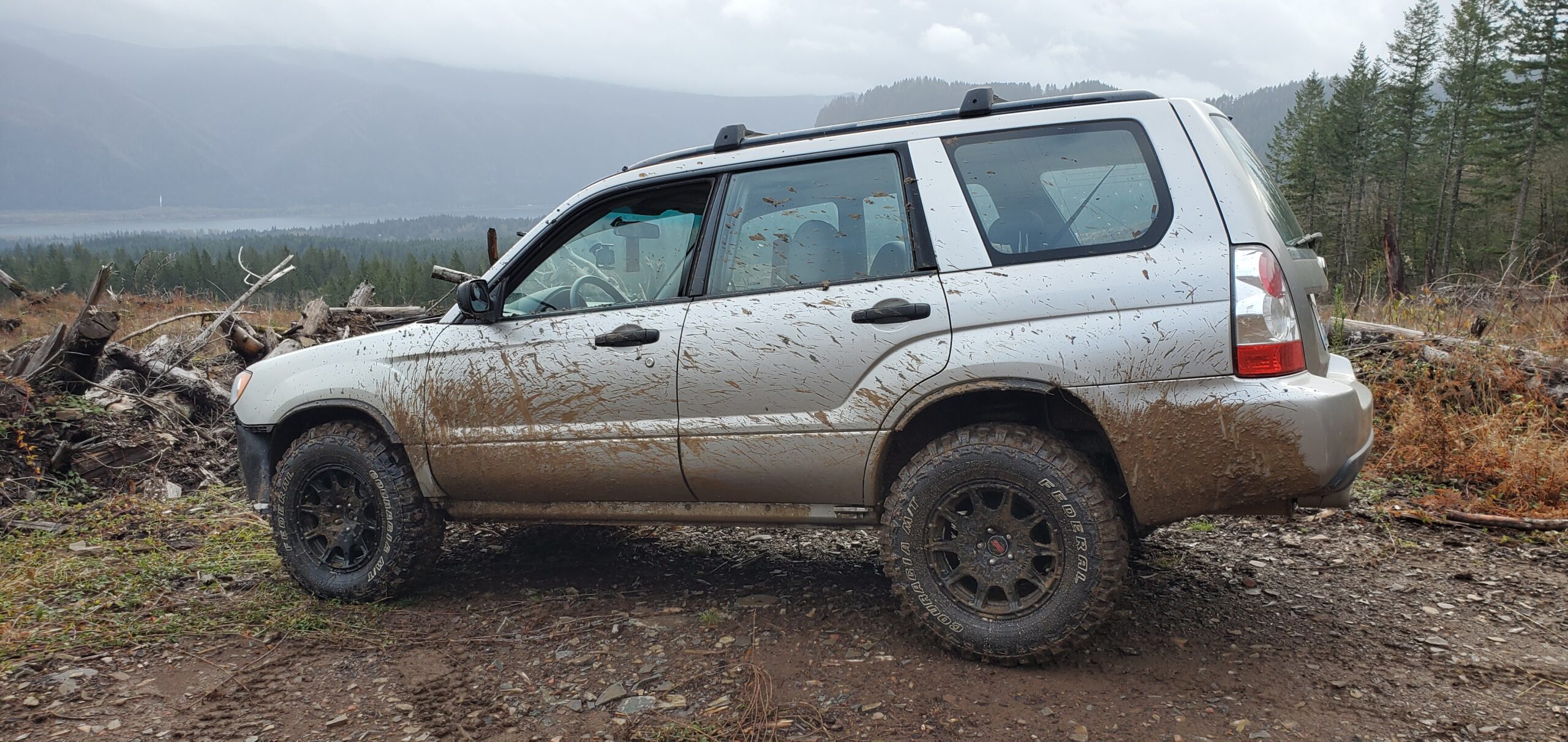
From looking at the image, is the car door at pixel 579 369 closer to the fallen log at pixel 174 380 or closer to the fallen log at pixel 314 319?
the fallen log at pixel 174 380

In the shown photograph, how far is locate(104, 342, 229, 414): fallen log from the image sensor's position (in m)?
7.73

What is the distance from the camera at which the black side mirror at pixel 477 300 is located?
3.74m

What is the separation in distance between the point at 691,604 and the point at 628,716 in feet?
3.29

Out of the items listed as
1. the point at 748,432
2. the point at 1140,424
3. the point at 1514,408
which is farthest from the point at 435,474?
the point at 1514,408

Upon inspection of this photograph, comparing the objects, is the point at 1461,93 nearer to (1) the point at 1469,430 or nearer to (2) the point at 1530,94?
(2) the point at 1530,94

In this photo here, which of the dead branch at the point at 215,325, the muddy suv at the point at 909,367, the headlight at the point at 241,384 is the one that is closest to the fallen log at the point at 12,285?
the dead branch at the point at 215,325

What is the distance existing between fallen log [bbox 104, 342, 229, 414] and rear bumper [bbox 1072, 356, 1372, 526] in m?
7.35

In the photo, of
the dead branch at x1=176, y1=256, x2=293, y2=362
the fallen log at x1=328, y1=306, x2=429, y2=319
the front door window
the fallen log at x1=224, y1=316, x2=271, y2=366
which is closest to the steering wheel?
the front door window

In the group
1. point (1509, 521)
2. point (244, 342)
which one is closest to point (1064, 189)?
point (1509, 521)

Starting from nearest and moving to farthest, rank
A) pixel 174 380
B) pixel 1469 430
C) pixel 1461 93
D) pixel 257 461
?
pixel 257 461
pixel 1469 430
pixel 174 380
pixel 1461 93

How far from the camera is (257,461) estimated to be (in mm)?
4312

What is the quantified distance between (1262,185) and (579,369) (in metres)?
2.58

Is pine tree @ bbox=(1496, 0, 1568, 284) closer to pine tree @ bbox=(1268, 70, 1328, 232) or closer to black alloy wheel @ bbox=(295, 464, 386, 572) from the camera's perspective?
pine tree @ bbox=(1268, 70, 1328, 232)

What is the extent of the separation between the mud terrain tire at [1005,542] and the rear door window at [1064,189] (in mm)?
641
